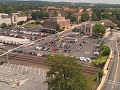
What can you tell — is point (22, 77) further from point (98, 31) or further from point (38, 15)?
point (38, 15)

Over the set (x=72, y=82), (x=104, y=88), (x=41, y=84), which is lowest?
(x=41, y=84)

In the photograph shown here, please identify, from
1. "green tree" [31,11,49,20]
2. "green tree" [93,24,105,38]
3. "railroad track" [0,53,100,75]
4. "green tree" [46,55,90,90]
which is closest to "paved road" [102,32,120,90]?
"green tree" [46,55,90,90]

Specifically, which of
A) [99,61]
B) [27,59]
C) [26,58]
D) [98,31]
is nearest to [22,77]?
[27,59]

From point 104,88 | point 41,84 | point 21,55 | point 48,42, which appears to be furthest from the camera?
point 48,42

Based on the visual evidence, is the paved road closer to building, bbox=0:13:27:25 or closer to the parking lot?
the parking lot

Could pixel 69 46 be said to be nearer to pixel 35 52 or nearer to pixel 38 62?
pixel 35 52

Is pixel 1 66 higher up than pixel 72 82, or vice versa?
pixel 72 82

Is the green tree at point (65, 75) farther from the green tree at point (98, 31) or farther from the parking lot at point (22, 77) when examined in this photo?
the green tree at point (98, 31)

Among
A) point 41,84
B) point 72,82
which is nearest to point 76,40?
point 41,84
